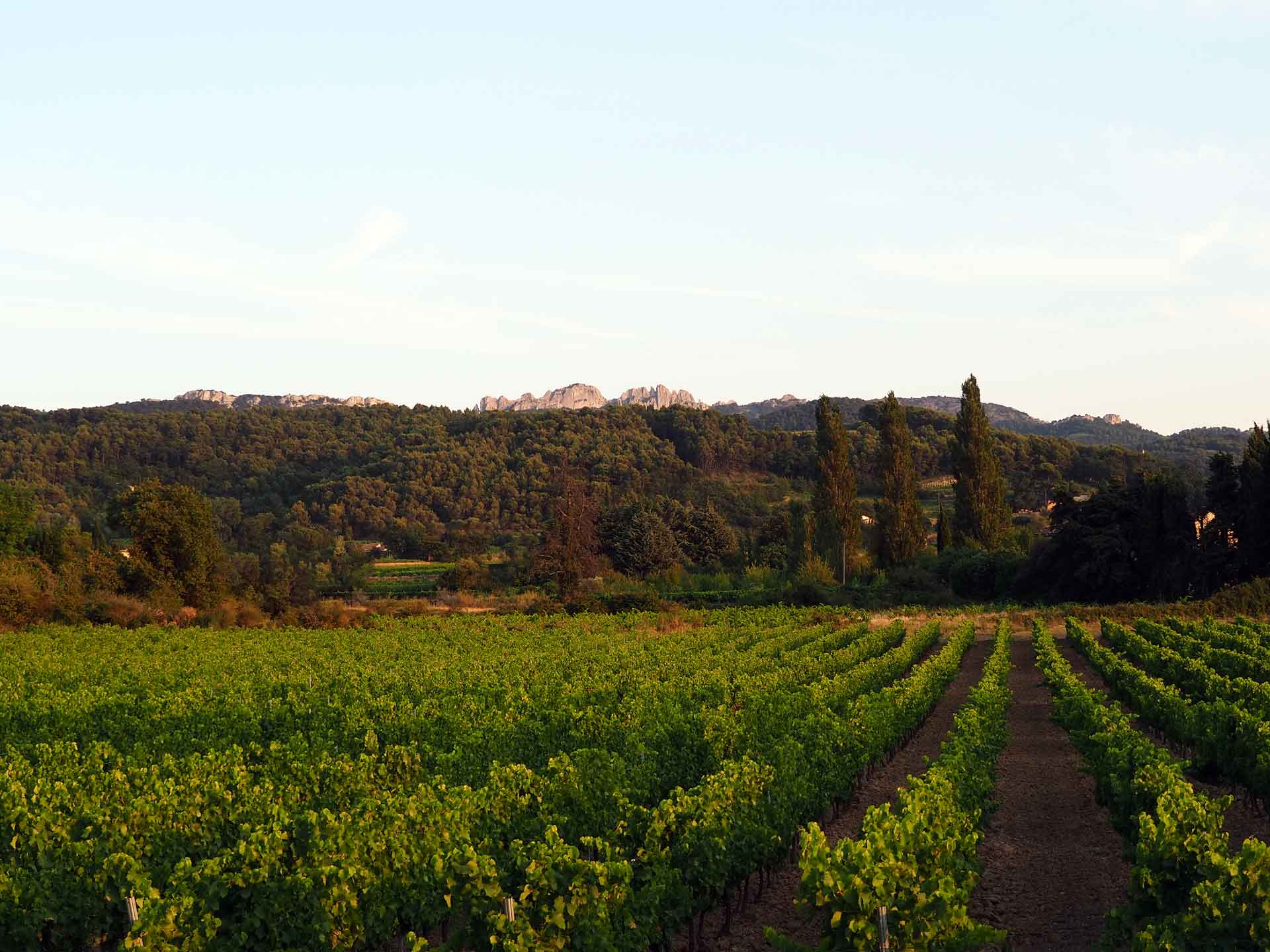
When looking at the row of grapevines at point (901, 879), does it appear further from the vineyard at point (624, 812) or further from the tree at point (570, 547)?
the tree at point (570, 547)

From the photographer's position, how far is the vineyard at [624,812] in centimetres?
808

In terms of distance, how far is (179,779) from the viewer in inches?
466

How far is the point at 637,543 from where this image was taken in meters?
76.6

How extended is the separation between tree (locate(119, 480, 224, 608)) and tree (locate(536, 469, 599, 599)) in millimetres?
18109

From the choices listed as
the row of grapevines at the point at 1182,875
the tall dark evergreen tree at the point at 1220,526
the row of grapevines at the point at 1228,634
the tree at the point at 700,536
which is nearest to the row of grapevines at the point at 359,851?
the row of grapevines at the point at 1182,875

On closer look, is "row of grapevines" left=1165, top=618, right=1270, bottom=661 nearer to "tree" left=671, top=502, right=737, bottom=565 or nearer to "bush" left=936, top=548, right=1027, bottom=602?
"bush" left=936, top=548, right=1027, bottom=602

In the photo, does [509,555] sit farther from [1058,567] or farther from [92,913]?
[92,913]

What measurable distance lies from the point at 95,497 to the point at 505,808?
102m

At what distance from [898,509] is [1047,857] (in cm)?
5604

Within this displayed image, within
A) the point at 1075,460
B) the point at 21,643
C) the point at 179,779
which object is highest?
the point at 1075,460

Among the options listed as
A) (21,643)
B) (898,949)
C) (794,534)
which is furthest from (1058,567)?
(898,949)

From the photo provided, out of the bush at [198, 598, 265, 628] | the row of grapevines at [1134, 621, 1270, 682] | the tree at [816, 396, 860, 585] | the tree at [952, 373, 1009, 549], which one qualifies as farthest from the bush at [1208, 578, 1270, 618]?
the bush at [198, 598, 265, 628]

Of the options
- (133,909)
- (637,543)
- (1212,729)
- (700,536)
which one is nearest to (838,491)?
(637,543)

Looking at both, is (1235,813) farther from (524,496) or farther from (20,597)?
(524,496)
